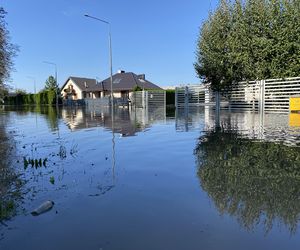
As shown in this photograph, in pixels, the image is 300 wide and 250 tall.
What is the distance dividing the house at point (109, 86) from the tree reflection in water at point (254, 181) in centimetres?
4404

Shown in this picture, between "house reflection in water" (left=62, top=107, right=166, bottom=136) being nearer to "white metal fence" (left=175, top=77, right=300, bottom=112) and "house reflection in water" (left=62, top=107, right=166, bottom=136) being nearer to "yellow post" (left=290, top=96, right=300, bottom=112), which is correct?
"white metal fence" (left=175, top=77, right=300, bottom=112)

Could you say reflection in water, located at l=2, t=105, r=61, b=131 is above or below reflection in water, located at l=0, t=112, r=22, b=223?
above

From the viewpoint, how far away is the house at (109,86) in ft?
190

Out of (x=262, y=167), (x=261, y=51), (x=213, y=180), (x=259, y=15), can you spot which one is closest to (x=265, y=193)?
(x=213, y=180)

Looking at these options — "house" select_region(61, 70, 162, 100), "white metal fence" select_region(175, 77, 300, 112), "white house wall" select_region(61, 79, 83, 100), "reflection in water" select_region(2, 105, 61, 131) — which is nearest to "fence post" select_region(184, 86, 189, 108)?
"white metal fence" select_region(175, 77, 300, 112)

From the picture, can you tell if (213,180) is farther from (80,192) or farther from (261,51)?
(261,51)

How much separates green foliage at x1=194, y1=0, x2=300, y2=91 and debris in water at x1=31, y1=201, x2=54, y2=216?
20.4 meters

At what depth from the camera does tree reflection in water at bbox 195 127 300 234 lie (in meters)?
3.43

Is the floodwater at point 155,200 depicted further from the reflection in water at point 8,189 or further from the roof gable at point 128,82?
the roof gable at point 128,82

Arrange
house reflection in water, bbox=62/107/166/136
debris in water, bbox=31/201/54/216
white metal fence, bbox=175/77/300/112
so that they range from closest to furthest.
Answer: debris in water, bbox=31/201/54/216 < house reflection in water, bbox=62/107/166/136 < white metal fence, bbox=175/77/300/112

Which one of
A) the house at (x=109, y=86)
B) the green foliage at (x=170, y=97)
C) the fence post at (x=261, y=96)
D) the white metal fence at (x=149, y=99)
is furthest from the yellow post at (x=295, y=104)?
the house at (x=109, y=86)

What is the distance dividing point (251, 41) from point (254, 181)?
19.0m

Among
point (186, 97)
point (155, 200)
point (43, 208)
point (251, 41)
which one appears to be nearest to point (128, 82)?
point (186, 97)

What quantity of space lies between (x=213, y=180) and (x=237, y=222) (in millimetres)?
1514
